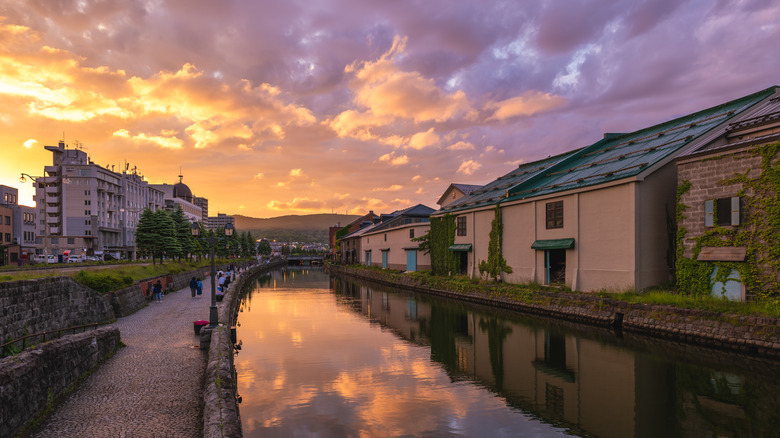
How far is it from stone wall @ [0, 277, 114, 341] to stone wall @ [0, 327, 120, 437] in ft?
15.2

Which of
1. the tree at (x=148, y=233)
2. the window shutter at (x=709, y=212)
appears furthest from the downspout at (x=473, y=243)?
the tree at (x=148, y=233)

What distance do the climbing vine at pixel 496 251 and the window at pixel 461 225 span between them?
5.10 m

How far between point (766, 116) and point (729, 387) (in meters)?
18.0

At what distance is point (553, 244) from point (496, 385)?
18659 millimetres

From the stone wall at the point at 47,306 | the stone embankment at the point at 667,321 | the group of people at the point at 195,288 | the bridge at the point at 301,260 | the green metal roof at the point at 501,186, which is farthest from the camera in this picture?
the bridge at the point at 301,260

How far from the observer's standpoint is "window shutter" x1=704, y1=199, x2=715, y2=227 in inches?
918

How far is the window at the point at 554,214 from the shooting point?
3309 centimetres

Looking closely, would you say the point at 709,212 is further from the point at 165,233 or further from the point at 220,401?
the point at 165,233

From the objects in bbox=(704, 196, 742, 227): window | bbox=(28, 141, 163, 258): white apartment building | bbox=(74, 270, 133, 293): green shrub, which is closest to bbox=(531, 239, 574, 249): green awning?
bbox=(704, 196, 742, 227): window

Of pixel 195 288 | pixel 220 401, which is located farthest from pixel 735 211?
pixel 195 288

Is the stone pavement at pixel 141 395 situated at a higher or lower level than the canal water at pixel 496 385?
higher

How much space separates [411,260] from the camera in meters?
61.2

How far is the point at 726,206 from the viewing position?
22797mm

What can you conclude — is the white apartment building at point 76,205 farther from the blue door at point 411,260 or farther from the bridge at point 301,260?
the blue door at point 411,260
